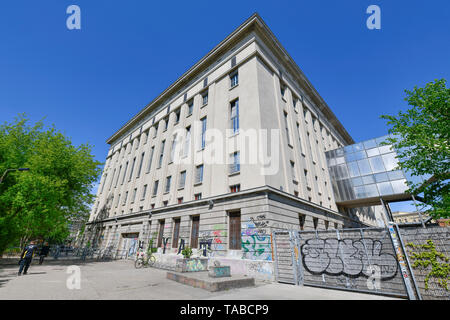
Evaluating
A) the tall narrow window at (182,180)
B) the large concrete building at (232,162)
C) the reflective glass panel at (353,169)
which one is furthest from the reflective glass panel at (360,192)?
the tall narrow window at (182,180)

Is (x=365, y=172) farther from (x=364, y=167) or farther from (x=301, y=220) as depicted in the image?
(x=301, y=220)

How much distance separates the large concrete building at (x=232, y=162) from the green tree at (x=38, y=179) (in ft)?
24.1

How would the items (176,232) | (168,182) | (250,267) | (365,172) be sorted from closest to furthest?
(250,267) → (176,232) → (168,182) → (365,172)

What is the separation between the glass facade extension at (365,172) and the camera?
70.5 feet

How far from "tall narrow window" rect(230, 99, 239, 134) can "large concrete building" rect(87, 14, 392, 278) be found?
115 mm

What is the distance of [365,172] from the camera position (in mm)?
23453

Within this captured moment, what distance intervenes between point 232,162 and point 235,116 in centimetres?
478

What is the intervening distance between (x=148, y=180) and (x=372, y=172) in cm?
2863

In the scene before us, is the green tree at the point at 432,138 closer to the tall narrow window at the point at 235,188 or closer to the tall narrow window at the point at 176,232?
the tall narrow window at the point at 235,188

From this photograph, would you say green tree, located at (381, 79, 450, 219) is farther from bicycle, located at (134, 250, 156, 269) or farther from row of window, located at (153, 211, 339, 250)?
bicycle, located at (134, 250, 156, 269)

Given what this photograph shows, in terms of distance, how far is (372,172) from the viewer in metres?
23.0

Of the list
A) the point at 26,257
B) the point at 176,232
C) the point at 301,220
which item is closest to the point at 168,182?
the point at 176,232
